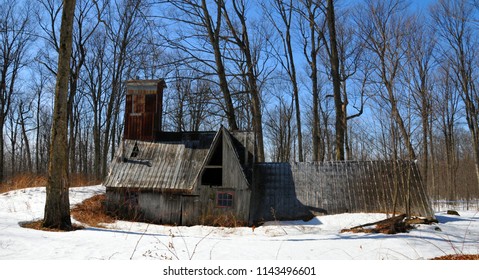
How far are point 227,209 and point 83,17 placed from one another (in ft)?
61.5

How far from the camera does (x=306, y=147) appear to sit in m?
49.7

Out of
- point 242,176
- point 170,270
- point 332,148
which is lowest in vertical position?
point 170,270

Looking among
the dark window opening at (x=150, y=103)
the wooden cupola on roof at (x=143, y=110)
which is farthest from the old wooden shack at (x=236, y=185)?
the dark window opening at (x=150, y=103)

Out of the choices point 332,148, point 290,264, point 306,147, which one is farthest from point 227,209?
point 306,147

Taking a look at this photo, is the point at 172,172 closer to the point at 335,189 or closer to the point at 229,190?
the point at 229,190

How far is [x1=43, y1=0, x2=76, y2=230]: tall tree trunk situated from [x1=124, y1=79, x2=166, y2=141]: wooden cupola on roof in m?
9.51

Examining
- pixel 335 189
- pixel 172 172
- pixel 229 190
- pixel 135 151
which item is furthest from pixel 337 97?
pixel 135 151

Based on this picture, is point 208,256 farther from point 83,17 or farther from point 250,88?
point 83,17

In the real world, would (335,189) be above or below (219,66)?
below

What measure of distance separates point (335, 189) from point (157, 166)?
9329mm

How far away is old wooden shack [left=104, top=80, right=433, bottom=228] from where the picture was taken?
15328 millimetres

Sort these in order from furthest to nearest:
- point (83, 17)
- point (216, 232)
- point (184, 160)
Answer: point (83, 17) → point (184, 160) → point (216, 232)

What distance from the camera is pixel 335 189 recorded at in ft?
53.0

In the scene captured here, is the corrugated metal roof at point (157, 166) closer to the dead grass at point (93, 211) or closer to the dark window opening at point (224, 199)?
the dead grass at point (93, 211)
